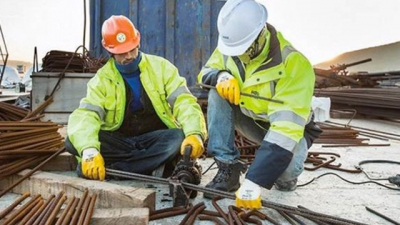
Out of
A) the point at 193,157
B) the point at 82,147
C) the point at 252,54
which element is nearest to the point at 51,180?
the point at 82,147

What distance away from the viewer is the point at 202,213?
7.70 feet

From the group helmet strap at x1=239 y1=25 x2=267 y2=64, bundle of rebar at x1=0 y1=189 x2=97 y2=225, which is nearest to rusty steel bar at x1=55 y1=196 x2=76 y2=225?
bundle of rebar at x1=0 y1=189 x2=97 y2=225

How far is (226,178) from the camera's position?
2744 millimetres

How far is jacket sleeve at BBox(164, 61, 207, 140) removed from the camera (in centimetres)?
287

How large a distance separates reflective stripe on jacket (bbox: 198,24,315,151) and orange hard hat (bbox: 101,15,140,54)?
661 mm

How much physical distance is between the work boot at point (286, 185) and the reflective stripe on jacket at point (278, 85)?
0.50 metres

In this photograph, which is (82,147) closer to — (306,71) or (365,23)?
(306,71)

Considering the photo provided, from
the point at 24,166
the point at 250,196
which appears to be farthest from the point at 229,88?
the point at 24,166

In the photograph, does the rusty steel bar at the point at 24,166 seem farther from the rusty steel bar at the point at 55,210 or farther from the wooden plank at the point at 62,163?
the rusty steel bar at the point at 55,210

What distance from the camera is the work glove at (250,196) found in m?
2.16

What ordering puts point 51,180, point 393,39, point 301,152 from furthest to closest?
point 393,39
point 301,152
point 51,180

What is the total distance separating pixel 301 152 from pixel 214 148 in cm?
59

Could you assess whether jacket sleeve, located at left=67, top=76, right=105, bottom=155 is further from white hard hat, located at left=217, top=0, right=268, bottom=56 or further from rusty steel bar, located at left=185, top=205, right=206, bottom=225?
white hard hat, located at left=217, top=0, right=268, bottom=56

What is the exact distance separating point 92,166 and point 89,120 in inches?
14.0
